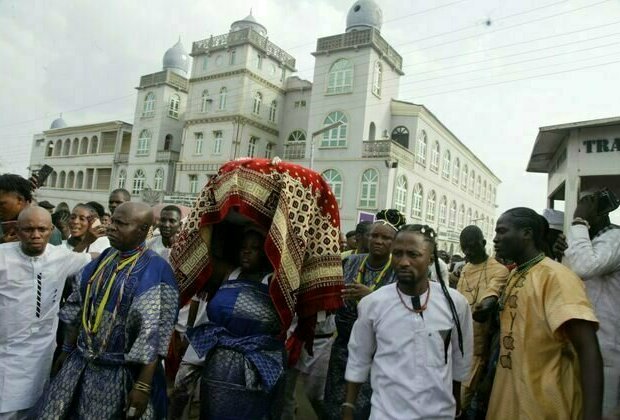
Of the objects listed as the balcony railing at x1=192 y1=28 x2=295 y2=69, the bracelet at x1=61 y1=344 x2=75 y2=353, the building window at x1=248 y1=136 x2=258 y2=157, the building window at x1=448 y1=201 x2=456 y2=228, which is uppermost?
the balcony railing at x1=192 y1=28 x2=295 y2=69

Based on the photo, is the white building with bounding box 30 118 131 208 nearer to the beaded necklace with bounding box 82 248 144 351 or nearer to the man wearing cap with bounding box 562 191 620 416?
the beaded necklace with bounding box 82 248 144 351

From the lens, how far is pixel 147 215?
2840mm

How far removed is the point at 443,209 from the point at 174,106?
21.5m

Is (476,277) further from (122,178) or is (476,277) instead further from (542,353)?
(122,178)

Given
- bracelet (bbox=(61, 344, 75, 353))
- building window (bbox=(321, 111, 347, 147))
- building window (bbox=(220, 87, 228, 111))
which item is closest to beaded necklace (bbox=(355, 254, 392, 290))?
bracelet (bbox=(61, 344, 75, 353))

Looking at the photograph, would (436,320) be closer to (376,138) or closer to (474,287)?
(474,287)

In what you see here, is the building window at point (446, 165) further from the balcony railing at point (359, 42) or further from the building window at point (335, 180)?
the building window at point (335, 180)

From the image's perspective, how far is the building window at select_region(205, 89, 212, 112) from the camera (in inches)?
1205

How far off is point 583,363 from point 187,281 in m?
2.30

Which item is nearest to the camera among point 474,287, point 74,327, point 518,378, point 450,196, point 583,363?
point 583,363

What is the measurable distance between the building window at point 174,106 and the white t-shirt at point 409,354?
34.7 metres

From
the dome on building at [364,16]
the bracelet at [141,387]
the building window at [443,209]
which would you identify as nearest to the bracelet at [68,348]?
the bracelet at [141,387]

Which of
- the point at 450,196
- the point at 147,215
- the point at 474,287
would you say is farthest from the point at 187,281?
the point at 450,196

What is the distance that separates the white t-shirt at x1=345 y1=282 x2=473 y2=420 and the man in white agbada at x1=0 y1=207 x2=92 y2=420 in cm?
213
